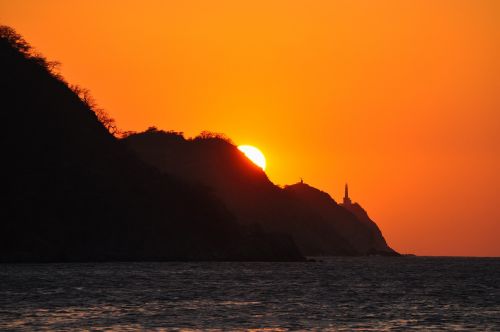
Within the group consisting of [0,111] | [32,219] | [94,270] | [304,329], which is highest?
[0,111]

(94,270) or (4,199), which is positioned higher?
(4,199)

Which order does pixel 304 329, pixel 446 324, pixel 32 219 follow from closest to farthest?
pixel 304 329 → pixel 446 324 → pixel 32 219

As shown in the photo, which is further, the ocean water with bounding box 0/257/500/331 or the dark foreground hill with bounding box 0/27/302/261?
the dark foreground hill with bounding box 0/27/302/261

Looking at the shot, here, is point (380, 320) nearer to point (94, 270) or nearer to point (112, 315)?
point (112, 315)

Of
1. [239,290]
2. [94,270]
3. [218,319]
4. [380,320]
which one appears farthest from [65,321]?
[94,270]

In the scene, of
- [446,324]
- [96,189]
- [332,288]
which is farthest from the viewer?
[96,189]

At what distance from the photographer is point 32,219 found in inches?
6949

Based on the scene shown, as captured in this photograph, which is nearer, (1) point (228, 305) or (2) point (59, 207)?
→ (1) point (228, 305)

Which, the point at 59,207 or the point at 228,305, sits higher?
the point at 59,207

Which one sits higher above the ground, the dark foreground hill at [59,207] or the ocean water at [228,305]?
the dark foreground hill at [59,207]

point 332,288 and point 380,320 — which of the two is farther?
point 332,288

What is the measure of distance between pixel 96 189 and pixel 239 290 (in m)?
92.7

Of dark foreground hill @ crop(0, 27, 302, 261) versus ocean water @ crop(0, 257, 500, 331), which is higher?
dark foreground hill @ crop(0, 27, 302, 261)

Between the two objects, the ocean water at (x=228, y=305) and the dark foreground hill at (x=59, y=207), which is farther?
the dark foreground hill at (x=59, y=207)
